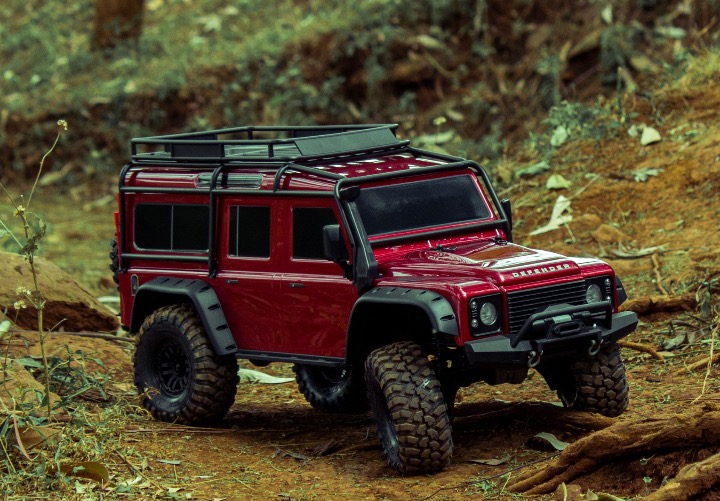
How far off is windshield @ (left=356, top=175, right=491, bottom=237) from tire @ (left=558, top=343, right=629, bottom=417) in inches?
51.6

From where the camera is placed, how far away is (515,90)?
1734cm

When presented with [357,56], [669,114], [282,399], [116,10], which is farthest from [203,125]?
[282,399]

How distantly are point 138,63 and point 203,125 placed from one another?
115 inches

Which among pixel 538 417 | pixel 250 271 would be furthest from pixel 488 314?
pixel 250 271

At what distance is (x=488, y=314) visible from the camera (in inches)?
279

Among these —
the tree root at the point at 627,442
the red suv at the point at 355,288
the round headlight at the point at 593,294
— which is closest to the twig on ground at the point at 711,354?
the red suv at the point at 355,288

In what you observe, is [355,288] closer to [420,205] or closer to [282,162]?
[420,205]

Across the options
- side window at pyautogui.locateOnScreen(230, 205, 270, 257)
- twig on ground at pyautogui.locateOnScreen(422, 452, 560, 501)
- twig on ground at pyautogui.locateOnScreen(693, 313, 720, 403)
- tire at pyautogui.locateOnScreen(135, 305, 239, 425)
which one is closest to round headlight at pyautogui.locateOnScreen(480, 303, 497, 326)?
twig on ground at pyautogui.locateOnScreen(422, 452, 560, 501)

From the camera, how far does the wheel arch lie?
Result: 6996mm

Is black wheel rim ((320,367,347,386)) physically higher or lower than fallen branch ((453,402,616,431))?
lower

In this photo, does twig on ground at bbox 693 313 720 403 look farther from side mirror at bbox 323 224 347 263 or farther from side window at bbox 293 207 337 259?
side window at bbox 293 207 337 259

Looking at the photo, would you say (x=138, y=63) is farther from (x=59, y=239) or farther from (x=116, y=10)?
(x=59, y=239)

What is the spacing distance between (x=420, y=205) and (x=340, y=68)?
11366mm

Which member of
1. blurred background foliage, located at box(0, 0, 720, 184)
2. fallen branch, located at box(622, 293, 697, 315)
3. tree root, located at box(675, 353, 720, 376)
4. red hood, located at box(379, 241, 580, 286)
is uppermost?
blurred background foliage, located at box(0, 0, 720, 184)
